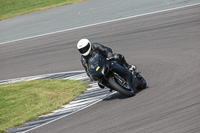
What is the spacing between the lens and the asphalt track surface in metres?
8.09

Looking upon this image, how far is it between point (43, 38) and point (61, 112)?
37.6 ft

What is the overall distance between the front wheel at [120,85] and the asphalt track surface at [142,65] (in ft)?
0.57

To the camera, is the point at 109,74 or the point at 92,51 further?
the point at 92,51

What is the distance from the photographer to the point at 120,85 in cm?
986

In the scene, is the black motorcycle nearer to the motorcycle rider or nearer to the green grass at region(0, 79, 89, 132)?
the motorcycle rider

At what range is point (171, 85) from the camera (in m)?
10.3

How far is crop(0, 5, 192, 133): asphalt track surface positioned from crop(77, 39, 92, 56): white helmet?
1.32 metres

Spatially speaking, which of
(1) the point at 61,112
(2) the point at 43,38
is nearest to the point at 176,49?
(1) the point at 61,112

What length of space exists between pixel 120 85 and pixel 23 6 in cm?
2107

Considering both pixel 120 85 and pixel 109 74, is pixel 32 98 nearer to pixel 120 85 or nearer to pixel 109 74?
pixel 109 74

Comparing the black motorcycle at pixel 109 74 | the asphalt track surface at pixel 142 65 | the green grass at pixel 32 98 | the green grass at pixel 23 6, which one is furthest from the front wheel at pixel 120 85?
the green grass at pixel 23 6

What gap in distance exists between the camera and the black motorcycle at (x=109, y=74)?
32.0 ft

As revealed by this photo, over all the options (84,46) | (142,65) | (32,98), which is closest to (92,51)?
(84,46)

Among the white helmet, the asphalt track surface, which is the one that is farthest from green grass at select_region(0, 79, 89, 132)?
the white helmet
